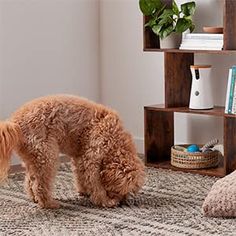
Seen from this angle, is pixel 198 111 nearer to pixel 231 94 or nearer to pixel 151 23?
pixel 231 94

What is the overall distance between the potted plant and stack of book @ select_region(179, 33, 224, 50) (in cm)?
6

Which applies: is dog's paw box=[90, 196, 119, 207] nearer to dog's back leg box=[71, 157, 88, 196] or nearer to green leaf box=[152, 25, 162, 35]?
dog's back leg box=[71, 157, 88, 196]

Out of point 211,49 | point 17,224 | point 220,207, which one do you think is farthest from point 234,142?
point 17,224

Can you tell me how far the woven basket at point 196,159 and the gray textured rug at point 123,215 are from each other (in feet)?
0.79

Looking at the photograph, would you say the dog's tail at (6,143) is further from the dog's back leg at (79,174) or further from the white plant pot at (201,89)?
the white plant pot at (201,89)

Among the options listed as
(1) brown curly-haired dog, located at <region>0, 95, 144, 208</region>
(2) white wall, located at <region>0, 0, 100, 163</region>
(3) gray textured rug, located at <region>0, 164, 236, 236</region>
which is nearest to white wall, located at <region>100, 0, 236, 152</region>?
(2) white wall, located at <region>0, 0, 100, 163</region>

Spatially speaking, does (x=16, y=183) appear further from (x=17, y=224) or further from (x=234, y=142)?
(x=234, y=142)

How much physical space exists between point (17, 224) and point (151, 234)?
1.80ft

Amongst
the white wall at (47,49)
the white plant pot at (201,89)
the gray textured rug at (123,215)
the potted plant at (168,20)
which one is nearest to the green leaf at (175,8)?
the potted plant at (168,20)

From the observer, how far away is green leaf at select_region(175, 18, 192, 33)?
3.64 metres

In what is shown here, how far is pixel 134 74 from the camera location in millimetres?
4207

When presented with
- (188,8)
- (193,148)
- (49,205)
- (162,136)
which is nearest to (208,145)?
(193,148)

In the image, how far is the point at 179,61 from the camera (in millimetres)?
3764

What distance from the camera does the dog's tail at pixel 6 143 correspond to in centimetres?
268
